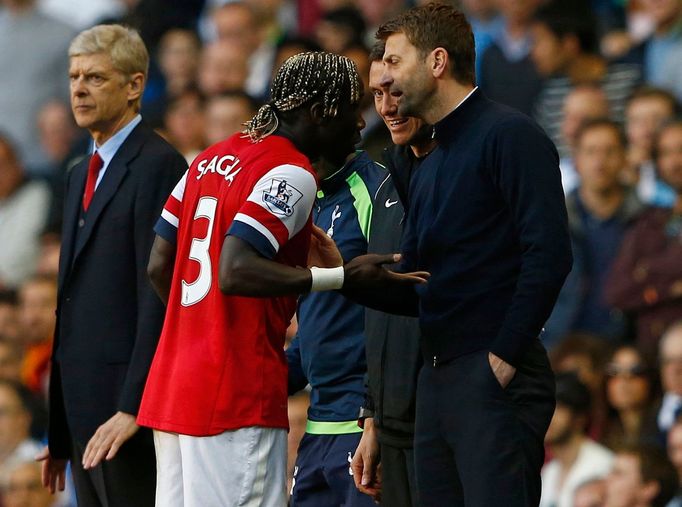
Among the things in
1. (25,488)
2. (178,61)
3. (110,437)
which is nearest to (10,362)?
(25,488)

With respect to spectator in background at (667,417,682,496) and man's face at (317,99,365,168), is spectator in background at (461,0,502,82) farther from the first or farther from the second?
man's face at (317,99,365,168)

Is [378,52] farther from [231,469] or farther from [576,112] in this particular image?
[576,112]

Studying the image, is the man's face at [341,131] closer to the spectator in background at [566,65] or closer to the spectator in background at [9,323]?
the spectator in background at [566,65]

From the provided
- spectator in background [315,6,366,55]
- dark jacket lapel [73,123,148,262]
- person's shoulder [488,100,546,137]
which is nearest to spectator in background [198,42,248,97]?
spectator in background [315,6,366,55]

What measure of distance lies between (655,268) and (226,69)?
417 centimetres

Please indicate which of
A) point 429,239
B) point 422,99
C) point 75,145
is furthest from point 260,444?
point 75,145

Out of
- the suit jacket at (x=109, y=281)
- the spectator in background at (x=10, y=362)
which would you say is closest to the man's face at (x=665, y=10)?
the spectator in background at (x=10, y=362)

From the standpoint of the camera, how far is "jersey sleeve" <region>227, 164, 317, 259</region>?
417cm

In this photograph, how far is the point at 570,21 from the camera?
9.55 m

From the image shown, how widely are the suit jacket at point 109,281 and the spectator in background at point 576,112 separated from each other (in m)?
4.13

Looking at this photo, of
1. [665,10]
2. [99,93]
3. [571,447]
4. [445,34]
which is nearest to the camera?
[445,34]

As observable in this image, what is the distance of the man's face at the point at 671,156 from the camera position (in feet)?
25.8

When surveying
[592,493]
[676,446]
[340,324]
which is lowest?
[592,493]

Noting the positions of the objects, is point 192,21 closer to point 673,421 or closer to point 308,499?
point 673,421
